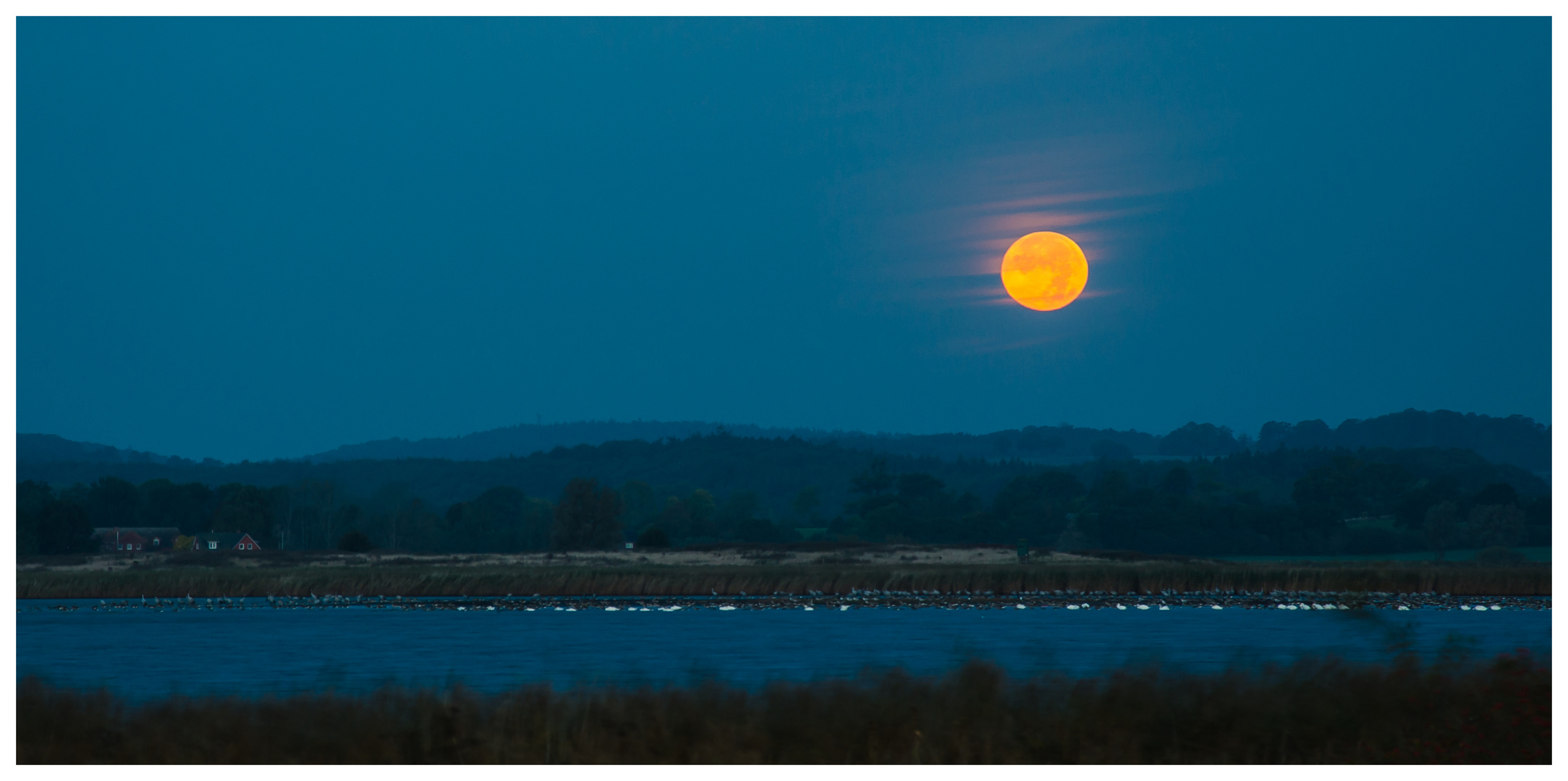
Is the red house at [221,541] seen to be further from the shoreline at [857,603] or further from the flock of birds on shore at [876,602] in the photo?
the shoreline at [857,603]

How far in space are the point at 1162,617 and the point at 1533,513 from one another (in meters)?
92.7

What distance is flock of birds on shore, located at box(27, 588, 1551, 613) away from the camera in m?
49.1

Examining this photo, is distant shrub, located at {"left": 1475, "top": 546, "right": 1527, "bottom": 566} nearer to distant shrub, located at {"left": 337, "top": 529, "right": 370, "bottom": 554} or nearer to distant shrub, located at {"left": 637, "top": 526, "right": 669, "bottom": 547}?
distant shrub, located at {"left": 637, "top": 526, "right": 669, "bottom": 547}

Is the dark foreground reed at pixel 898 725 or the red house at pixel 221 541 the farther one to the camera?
the red house at pixel 221 541

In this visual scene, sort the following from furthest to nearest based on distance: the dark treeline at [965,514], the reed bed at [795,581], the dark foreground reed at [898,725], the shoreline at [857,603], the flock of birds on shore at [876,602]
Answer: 1. the dark treeline at [965,514]
2. the reed bed at [795,581]
3. the flock of birds on shore at [876,602]
4. the shoreline at [857,603]
5. the dark foreground reed at [898,725]

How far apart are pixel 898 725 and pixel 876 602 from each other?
40.7 meters

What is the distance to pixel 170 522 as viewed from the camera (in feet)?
402

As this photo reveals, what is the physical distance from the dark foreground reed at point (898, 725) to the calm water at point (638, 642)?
8.63 feet

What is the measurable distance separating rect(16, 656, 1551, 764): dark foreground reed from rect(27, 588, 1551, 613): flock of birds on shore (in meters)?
36.4

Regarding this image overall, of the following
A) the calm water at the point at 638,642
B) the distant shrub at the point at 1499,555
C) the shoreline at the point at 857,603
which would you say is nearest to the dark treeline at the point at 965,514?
the distant shrub at the point at 1499,555

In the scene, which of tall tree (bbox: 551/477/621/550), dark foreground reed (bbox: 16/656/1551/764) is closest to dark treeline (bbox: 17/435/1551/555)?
tall tree (bbox: 551/477/621/550)

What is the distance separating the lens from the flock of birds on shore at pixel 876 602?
161ft

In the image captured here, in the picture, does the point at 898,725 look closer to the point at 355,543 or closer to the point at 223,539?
the point at 355,543

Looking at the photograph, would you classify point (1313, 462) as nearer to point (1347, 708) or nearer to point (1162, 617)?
point (1162, 617)
